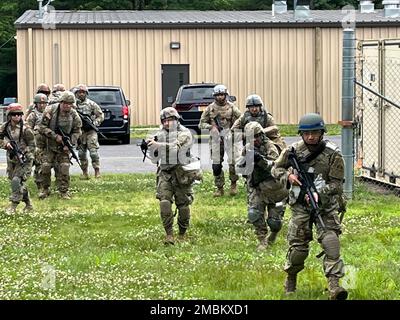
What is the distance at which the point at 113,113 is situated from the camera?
29016 millimetres

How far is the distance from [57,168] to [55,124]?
802 mm

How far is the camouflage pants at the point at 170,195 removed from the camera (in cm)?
1278

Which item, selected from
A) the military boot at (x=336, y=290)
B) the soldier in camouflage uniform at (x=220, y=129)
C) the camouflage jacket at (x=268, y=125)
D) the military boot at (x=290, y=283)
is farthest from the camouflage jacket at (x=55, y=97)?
the military boot at (x=336, y=290)

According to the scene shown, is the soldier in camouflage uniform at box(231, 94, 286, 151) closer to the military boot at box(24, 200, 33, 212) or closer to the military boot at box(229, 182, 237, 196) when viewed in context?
the military boot at box(229, 182, 237, 196)

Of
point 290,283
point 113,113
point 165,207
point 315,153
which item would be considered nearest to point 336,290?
point 290,283

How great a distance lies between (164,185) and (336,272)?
13.3 feet

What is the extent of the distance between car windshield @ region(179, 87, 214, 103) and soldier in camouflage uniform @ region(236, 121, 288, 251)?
60.9 ft

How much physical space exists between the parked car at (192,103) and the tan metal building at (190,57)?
5.68 metres

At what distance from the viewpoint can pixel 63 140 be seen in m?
17.6

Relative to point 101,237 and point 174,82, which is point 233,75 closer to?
point 174,82

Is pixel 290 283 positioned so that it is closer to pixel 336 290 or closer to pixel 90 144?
pixel 336 290

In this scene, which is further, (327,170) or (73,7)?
(73,7)

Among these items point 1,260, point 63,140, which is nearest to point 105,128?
point 63,140

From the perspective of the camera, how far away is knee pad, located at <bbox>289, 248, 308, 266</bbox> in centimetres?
952
